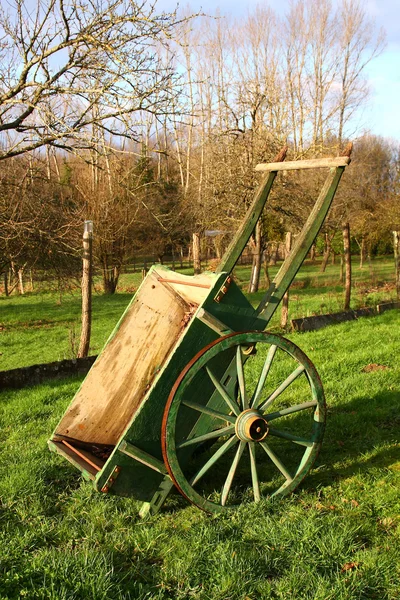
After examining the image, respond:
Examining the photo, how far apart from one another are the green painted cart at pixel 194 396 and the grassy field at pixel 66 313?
4156mm

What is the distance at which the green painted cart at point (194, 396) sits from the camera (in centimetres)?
294

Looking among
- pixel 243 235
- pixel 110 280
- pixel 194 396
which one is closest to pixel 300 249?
pixel 243 235

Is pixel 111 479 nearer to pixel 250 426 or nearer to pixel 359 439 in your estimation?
pixel 250 426

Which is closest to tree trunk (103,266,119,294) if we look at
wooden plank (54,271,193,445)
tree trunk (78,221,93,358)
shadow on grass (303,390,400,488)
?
tree trunk (78,221,93,358)

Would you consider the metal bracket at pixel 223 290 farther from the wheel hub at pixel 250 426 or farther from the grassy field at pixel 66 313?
the grassy field at pixel 66 313

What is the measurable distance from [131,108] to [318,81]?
99.0 feet

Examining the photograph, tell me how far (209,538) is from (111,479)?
2.04 feet

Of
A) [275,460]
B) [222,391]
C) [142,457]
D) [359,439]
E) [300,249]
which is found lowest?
[359,439]

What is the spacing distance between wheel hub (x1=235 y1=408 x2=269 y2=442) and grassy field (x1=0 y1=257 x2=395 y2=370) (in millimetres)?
5162

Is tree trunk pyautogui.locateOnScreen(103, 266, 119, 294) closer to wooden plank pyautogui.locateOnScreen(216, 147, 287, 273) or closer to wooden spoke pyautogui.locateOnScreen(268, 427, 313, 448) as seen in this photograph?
wooden plank pyautogui.locateOnScreen(216, 147, 287, 273)

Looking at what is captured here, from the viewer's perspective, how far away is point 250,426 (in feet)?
9.89

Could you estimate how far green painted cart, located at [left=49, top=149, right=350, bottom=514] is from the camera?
2938 mm

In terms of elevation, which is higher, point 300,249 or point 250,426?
point 300,249

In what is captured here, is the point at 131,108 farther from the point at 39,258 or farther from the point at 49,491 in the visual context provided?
the point at 39,258
